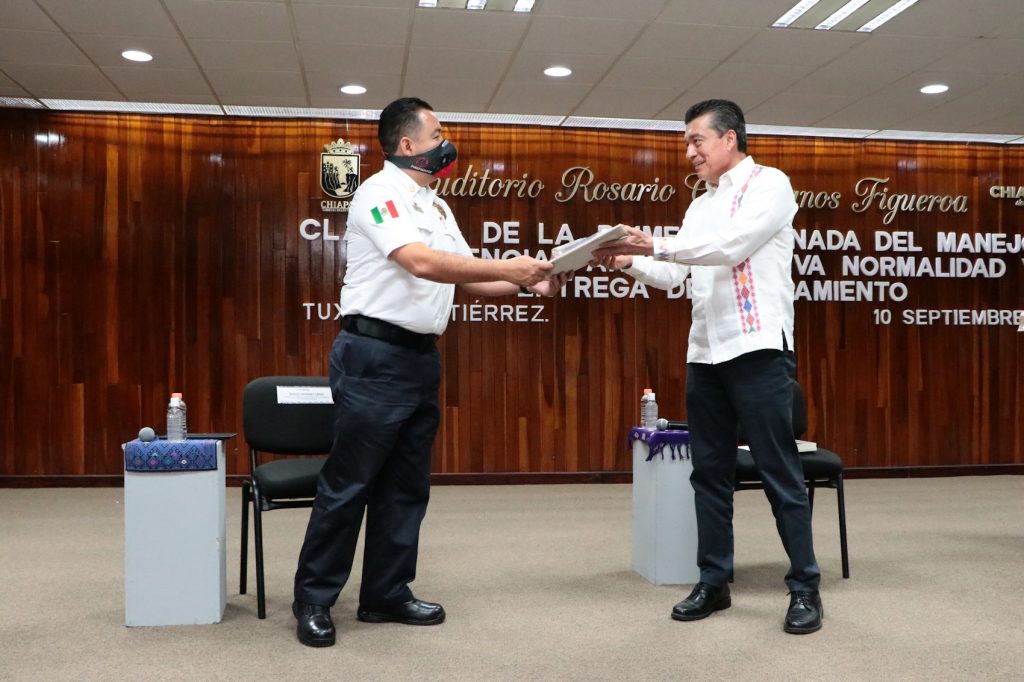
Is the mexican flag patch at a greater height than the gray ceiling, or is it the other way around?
the gray ceiling

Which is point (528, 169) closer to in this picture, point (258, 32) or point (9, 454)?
point (258, 32)

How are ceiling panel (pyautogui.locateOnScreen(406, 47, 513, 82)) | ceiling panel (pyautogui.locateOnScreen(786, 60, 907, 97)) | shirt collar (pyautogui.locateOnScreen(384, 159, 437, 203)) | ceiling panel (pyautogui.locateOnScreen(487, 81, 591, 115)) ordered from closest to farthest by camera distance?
shirt collar (pyautogui.locateOnScreen(384, 159, 437, 203)) < ceiling panel (pyautogui.locateOnScreen(406, 47, 513, 82)) < ceiling panel (pyautogui.locateOnScreen(786, 60, 907, 97)) < ceiling panel (pyautogui.locateOnScreen(487, 81, 591, 115))

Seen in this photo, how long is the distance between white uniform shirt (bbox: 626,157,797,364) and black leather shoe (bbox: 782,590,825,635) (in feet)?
2.73

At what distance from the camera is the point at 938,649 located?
2.79 metres

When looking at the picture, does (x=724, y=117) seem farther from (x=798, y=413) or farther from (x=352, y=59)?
(x=352, y=59)

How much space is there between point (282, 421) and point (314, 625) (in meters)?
0.93

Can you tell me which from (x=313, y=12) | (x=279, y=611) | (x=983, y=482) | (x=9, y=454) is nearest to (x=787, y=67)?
(x=313, y=12)

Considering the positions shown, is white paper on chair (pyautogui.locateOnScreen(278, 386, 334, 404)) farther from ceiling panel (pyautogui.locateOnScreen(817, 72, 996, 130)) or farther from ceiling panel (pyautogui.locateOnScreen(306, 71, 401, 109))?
ceiling panel (pyautogui.locateOnScreen(817, 72, 996, 130))

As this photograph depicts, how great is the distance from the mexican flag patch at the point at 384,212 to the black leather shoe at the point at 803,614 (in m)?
1.82

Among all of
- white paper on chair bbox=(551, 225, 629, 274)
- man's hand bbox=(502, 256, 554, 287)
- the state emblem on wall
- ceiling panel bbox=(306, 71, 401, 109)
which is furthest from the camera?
the state emblem on wall

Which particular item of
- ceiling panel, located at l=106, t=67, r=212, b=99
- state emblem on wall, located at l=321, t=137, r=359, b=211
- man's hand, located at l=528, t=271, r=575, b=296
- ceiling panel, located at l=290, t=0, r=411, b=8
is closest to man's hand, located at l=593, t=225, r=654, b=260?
man's hand, located at l=528, t=271, r=575, b=296

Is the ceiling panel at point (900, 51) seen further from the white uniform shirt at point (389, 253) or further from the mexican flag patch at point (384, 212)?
the mexican flag patch at point (384, 212)

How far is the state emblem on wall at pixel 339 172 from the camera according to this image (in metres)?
6.70

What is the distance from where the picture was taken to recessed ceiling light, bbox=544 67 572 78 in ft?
18.6
